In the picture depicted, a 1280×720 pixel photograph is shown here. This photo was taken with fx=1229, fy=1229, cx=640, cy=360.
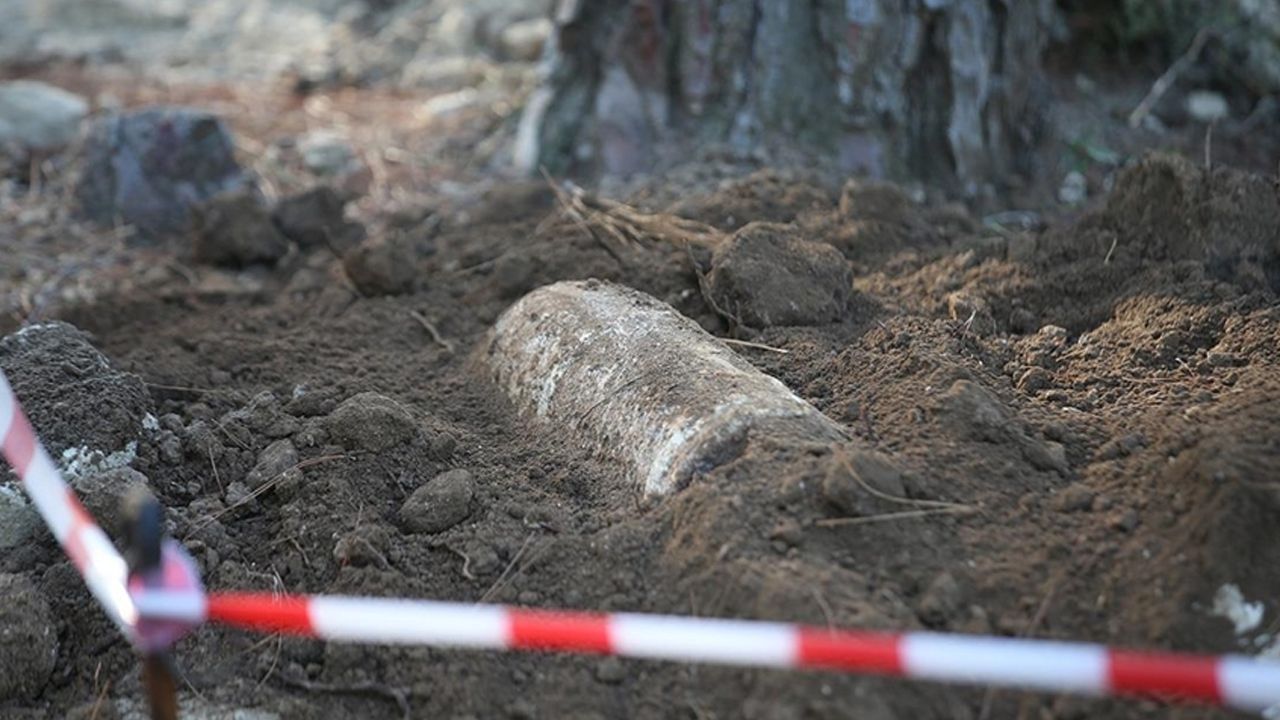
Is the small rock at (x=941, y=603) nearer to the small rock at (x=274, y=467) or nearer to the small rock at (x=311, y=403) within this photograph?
the small rock at (x=274, y=467)

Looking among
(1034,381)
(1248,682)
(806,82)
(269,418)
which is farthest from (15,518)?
(806,82)

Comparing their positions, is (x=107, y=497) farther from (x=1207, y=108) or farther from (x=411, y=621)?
(x=1207, y=108)

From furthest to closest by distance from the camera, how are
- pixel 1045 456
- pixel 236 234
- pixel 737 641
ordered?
pixel 236 234 → pixel 1045 456 → pixel 737 641

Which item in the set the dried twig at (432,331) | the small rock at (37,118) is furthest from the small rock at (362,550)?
the small rock at (37,118)

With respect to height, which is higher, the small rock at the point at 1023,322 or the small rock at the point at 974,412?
the small rock at the point at 974,412

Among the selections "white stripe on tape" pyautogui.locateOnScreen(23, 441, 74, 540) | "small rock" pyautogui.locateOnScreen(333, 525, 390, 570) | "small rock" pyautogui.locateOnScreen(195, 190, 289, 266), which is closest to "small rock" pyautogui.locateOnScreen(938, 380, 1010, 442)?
"small rock" pyautogui.locateOnScreen(333, 525, 390, 570)

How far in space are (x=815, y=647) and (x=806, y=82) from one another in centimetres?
382

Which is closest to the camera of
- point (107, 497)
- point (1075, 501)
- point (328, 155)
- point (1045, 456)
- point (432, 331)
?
point (1075, 501)

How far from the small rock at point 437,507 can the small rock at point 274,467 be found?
0.33 m

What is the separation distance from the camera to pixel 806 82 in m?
5.38

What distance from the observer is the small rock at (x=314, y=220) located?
17.3 ft

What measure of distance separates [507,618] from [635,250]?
223 cm

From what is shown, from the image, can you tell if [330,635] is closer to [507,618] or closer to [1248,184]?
[507,618]

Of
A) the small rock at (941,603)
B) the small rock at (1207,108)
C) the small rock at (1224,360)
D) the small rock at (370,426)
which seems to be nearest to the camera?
the small rock at (941,603)
